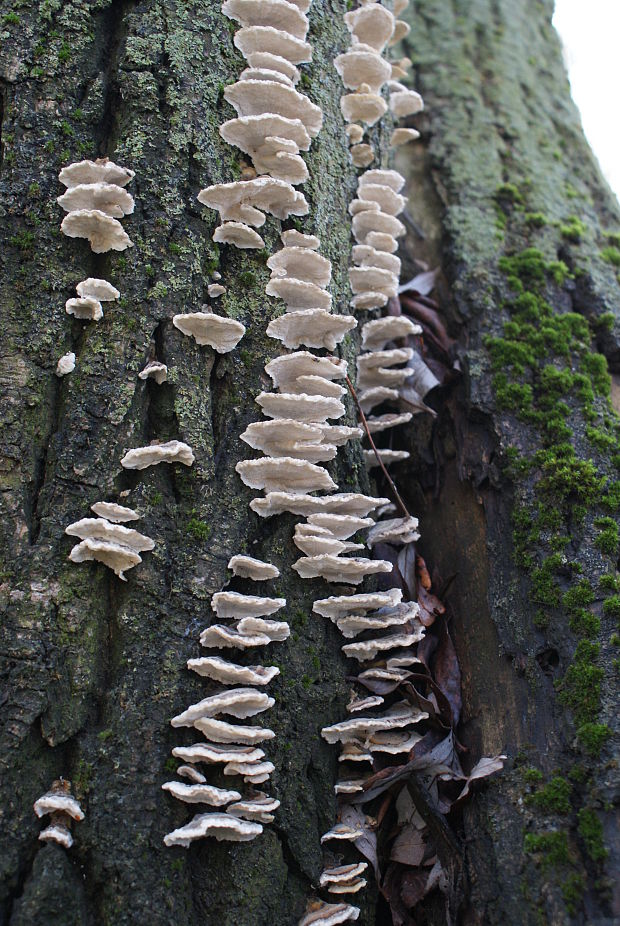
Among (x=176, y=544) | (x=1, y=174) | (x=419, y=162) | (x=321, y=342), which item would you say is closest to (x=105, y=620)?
(x=176, y=544)

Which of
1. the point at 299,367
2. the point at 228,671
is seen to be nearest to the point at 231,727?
the point at 228,671

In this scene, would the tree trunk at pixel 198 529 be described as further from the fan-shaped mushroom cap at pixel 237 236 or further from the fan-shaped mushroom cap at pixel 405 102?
the fan-shaped mushroom cap at pixel 405 102

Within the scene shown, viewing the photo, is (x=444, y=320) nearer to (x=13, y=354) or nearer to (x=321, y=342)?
(x=321, y=342)

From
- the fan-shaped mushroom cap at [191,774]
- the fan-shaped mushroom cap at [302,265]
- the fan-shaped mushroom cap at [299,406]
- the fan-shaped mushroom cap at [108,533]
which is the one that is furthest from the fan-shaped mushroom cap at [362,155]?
the fan-shaped mushroom cap at [191,774]

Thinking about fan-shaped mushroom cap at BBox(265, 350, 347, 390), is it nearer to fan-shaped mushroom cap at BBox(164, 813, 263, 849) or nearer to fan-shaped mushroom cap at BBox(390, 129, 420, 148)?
fan-shaped mushroom cap at BBox(164, 813, 263, 849)

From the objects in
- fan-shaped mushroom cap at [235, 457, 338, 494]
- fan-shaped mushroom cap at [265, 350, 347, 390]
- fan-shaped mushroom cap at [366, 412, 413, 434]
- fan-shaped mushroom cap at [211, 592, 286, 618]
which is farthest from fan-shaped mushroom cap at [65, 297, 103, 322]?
fan-shaped mushroom cap at [366, 412, 413, 434]

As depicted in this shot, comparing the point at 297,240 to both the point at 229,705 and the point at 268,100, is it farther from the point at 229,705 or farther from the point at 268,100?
the point at 229,705
